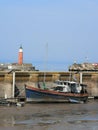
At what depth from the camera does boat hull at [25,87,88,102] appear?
195 ft

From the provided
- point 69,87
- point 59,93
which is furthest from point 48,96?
point 69,87

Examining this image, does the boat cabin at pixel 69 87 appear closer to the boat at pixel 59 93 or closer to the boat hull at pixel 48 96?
the boat at pixel 59 93

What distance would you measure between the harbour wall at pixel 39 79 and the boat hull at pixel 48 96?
10.2 ft

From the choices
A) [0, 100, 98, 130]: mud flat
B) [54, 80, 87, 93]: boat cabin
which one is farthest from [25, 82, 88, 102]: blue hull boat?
[0, 100, 98, 130]: mud flat

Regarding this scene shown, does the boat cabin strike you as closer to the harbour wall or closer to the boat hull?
the boat hull

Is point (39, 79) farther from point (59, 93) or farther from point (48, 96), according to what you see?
point (59, 93)

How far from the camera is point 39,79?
6462cm

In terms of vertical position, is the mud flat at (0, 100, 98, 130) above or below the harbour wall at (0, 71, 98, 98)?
below

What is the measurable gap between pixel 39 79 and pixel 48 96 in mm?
5054

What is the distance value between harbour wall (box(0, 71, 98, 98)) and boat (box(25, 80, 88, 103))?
2261mm

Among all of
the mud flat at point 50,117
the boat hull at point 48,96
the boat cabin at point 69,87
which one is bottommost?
the mud flat at point 50,117

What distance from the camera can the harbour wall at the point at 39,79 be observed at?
6184cm

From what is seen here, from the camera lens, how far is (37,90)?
5947cm

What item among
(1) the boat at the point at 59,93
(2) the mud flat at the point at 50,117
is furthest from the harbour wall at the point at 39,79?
(2) the mud flat at the point at 50,117
